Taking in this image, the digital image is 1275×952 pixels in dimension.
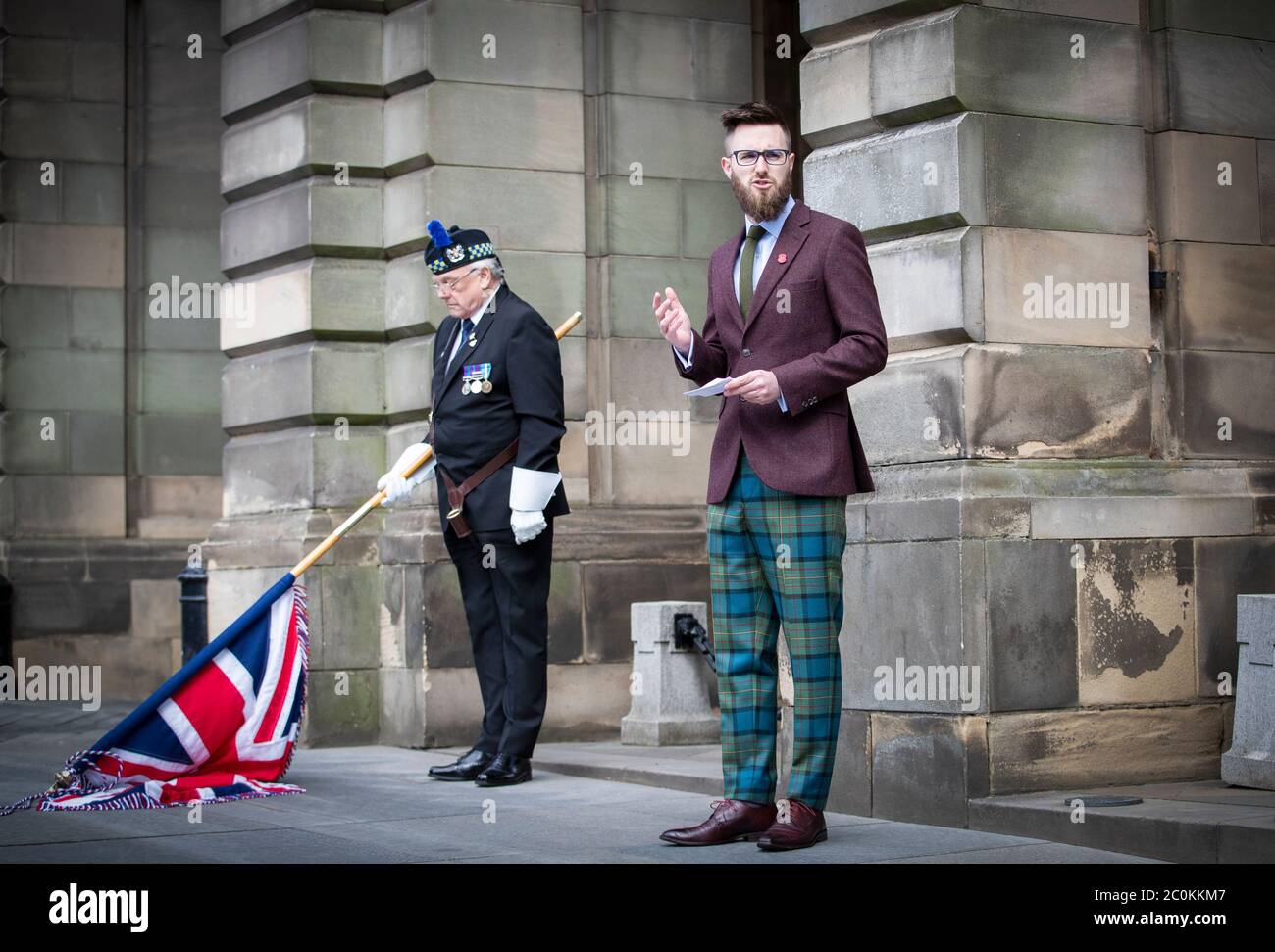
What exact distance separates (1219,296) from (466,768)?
3738 millimetres

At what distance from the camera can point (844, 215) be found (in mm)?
8078

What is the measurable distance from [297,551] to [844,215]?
4120 mm

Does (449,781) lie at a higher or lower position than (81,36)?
lower

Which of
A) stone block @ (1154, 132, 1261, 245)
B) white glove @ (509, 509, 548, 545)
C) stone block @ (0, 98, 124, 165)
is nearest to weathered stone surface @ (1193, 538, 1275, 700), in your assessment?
stone block @ (1154, 132, 1261, 245)

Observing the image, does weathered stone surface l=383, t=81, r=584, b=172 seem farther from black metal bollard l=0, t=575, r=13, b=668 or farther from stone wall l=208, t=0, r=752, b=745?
black metal bollard l=0, t=575, r=13, b=668

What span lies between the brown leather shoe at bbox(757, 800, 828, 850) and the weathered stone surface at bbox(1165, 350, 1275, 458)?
7.70 ft

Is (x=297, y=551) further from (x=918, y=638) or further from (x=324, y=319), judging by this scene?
(x=918, y=638)

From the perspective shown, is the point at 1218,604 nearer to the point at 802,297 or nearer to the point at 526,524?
the point at 802,297

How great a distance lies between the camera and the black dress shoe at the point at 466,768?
9070 millimetres

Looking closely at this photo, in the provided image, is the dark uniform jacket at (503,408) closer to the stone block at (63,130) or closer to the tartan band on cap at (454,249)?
the tartan band on cap at (454,249)

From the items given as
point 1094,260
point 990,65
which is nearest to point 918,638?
point 1094,260

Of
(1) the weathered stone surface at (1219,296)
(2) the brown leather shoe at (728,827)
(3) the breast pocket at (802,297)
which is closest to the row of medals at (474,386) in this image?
(3) the breast pocket at (802,297)

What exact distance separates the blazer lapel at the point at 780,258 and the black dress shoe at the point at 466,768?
303 cm

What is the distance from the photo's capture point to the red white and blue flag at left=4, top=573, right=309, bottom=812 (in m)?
8.09
